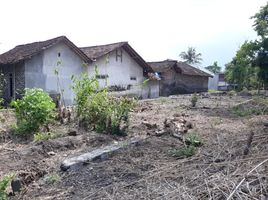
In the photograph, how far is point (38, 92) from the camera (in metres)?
6.47

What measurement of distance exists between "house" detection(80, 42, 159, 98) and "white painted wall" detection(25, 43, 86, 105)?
1.59 m

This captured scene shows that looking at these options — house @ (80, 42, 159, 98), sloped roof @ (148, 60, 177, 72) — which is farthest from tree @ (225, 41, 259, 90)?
house @ (80, 42, 159, 98)

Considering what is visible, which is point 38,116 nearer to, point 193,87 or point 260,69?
Result: point 260,69

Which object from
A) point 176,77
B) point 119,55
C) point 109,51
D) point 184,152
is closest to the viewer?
point 184,152

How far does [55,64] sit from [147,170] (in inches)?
570

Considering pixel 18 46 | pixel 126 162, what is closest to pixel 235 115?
pixel 126 162

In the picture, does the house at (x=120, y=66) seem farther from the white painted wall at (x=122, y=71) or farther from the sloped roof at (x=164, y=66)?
the sloped roof at (x=164, y=66)

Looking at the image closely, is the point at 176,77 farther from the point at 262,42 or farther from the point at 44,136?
the point at 44,136

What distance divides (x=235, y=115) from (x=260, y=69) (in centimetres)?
1544

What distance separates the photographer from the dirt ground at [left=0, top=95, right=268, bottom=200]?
10.3 ft

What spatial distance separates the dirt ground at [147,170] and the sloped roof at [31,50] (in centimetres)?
1119

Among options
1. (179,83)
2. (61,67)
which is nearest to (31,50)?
(61,67)

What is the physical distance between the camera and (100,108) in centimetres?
636

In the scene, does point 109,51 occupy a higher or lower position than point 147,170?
higher
